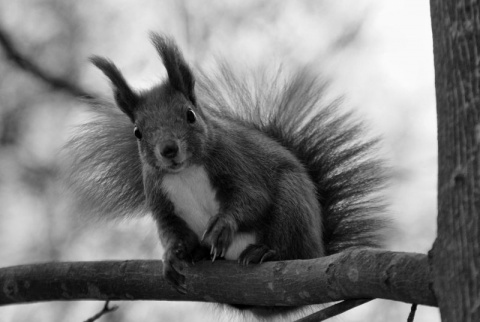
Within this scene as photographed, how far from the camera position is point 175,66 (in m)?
3.21

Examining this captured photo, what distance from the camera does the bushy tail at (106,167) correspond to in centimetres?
349

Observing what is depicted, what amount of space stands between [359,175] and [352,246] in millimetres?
310

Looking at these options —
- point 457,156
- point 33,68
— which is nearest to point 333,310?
point 457,156

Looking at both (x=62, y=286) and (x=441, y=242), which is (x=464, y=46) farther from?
(x=62, y=286)

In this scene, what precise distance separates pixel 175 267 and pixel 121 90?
0.79 m

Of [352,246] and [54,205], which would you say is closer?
[352,246]

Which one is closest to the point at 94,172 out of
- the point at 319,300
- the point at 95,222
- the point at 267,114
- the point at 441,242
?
the point at 95,222

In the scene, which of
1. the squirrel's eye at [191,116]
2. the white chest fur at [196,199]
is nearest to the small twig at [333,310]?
the white chest fur at [196,199]

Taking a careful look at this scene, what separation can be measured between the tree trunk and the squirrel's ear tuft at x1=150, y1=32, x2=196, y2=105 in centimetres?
159

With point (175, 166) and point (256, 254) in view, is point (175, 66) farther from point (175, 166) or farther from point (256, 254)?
point (256, 254)

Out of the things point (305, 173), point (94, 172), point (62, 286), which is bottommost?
point (62, 286)

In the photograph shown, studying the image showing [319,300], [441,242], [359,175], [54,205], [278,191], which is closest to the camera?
[441,242]

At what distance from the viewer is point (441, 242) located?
1658 mm

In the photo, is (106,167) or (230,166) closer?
(230,166)
